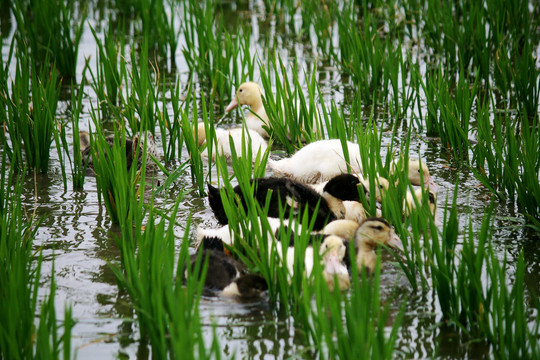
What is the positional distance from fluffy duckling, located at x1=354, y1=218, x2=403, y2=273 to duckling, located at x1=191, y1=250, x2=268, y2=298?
59 cm

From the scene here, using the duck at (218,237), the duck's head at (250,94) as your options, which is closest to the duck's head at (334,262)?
the duck at (218,237)

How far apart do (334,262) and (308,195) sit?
3.33 feet

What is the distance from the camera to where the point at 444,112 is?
526 cm

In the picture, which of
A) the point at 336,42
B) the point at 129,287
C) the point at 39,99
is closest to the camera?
the point at 129,287

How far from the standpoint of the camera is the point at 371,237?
146 inches

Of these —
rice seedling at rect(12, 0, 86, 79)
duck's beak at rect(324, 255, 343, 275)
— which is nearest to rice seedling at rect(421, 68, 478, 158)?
duck's beak at rect(324, 255, 343, 275)

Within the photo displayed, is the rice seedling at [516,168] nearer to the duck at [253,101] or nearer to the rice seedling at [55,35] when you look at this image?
the duck at [253,101]

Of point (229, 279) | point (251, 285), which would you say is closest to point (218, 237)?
point (229, 279)

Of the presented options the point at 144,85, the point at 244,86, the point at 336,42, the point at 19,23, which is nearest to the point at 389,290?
the point at 144,85

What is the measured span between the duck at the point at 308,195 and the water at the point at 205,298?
257mm

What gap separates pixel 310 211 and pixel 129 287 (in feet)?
5.00

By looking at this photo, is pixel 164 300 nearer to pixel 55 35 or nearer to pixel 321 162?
pixel 321 162

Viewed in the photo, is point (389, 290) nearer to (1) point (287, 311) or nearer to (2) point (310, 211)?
(1) point (287, 311)

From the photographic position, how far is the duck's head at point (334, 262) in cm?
345
